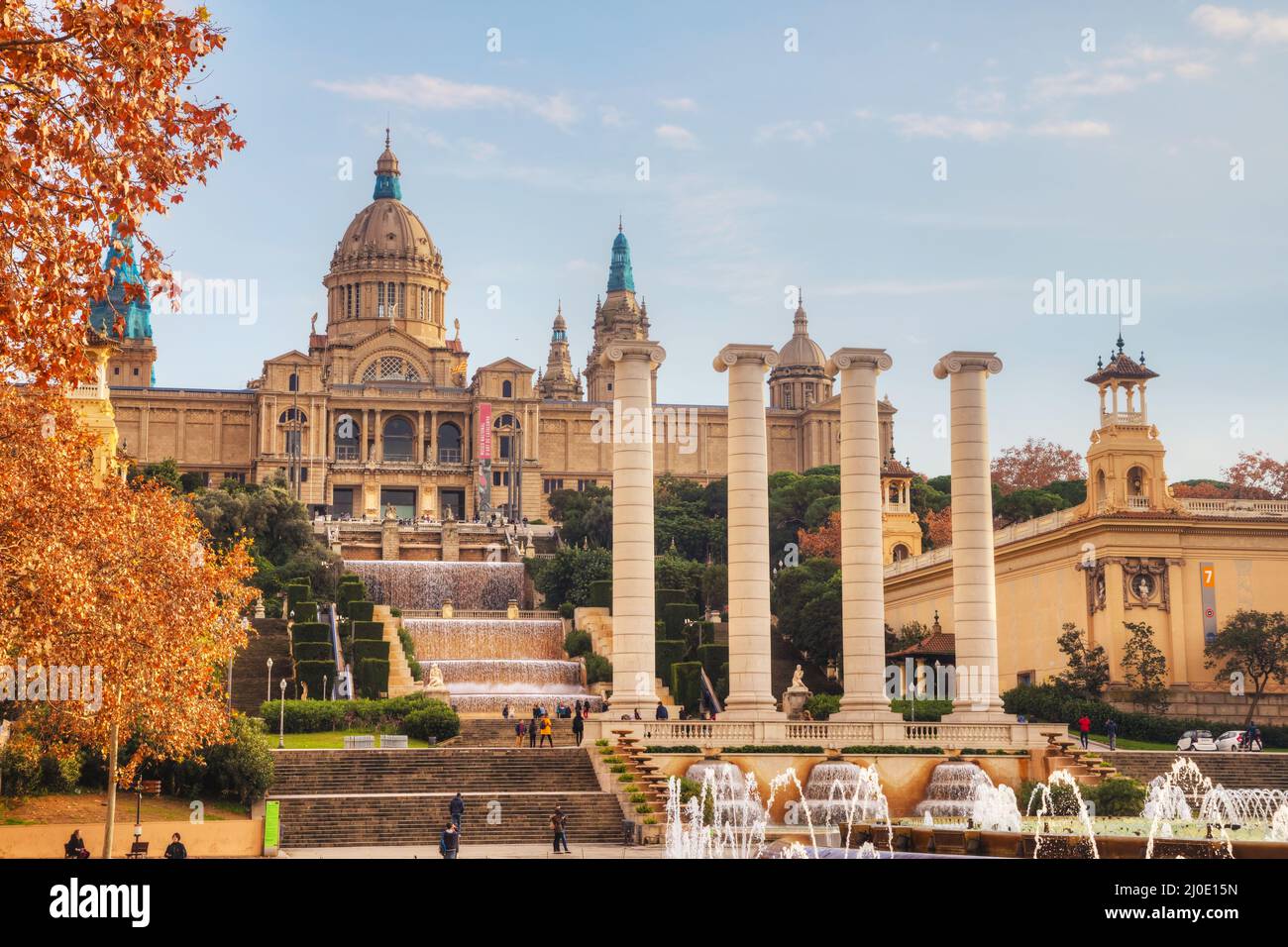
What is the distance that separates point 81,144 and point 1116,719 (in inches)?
1904

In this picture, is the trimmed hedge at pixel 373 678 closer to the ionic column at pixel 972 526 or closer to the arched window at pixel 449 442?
the ionic column at pixel 972 526

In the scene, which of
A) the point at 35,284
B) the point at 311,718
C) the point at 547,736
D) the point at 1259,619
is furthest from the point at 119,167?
the point at 1259,619

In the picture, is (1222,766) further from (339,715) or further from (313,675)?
(313,675)

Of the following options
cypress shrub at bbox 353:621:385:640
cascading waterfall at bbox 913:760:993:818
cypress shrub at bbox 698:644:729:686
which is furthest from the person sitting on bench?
cypress shrub at bbox 353:621:385:640

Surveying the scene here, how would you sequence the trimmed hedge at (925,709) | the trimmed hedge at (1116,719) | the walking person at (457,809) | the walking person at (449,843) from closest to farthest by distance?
the walking person at (449,843)
the walking person at (457,809)
the trimmed hedge at (1116,719)
the trimmed hedge at (925,709)

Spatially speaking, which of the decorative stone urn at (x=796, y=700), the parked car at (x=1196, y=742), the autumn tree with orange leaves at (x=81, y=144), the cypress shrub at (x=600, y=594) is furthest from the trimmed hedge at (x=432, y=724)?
the autumn tree with orange leaves at (x=81, y=144)

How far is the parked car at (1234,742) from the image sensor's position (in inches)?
2132

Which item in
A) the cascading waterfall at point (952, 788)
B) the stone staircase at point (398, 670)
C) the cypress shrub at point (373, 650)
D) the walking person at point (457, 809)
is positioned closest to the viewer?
the walking person at point (457, 809)

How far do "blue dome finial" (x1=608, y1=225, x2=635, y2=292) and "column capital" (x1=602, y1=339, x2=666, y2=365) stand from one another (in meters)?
132

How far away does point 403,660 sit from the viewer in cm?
7075

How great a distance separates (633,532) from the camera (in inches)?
1903

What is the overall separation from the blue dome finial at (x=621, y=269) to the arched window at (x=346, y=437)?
43630 mm

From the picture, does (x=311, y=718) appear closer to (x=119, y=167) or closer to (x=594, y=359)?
(x=119, y=167)
